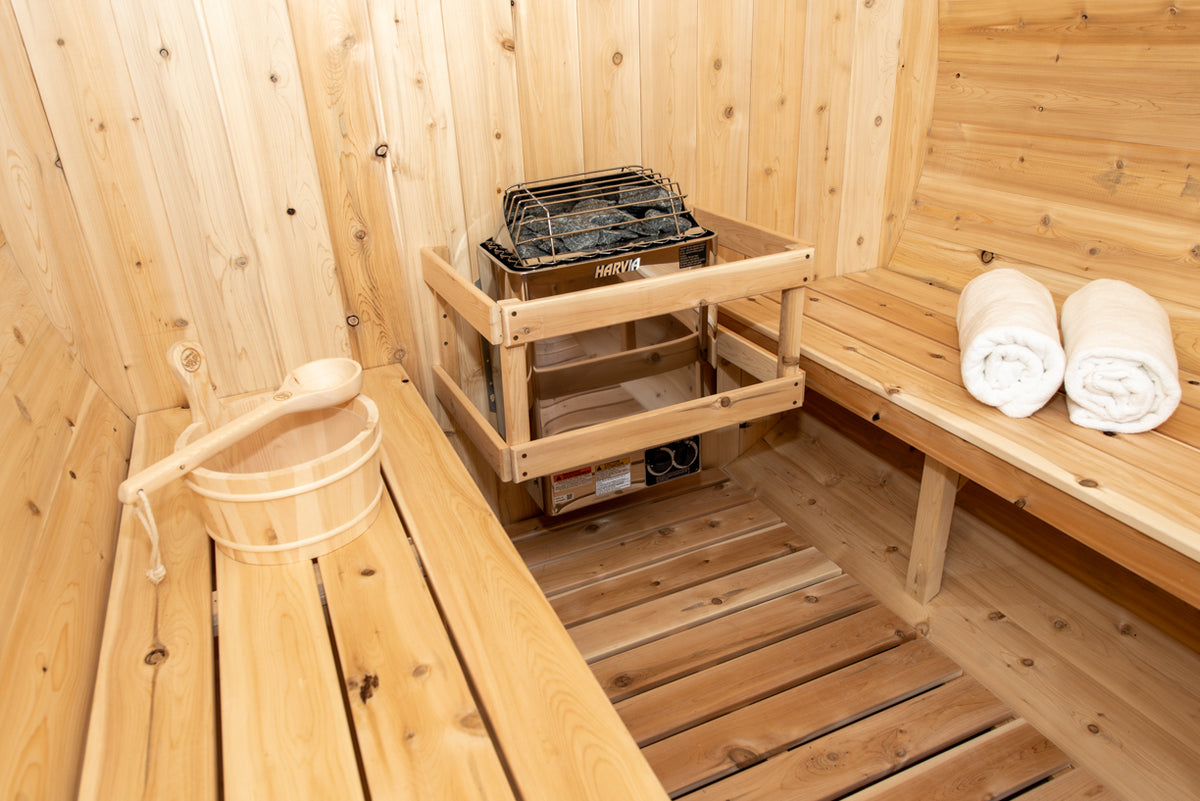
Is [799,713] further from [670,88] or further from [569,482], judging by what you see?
[670,88]

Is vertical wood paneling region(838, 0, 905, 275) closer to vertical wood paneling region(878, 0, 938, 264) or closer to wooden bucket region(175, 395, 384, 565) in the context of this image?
vertical wood paneling region(878, 0, 938, 264)

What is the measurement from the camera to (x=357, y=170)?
1.71 m

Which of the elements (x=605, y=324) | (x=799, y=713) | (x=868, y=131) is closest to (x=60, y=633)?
(x=605, y=324)

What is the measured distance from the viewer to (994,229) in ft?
6.83

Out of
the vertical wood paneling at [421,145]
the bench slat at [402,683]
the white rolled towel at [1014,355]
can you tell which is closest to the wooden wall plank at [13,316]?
Result: the bench slat at [402,683]

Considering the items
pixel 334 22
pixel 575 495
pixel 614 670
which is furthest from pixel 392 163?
pixel 614 670

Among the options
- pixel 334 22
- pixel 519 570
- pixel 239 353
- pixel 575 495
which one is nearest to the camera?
pixel 519 570

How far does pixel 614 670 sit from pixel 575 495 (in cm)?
39

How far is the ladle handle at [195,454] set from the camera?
1037 millimetres

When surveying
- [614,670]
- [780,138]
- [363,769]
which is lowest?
[614,670]

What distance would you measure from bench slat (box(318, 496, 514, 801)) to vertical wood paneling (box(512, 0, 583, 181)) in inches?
40.5

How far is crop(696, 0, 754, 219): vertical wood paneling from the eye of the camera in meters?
1.93

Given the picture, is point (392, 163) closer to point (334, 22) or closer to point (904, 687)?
point (334, 22)

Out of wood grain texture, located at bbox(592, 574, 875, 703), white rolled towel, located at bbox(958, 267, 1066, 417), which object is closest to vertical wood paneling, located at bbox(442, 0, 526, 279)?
wood grain texture, located at bbox(592, 574, 875, 703)
